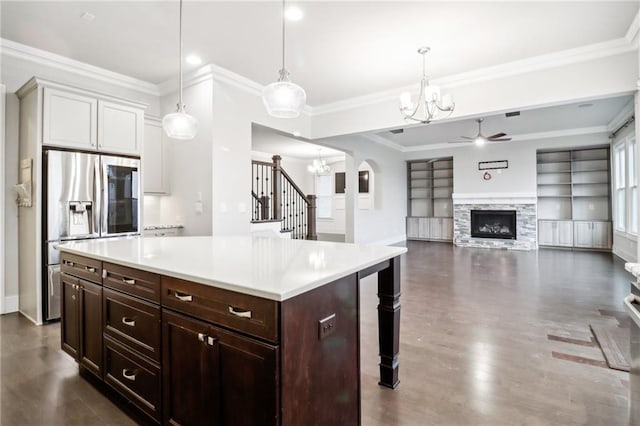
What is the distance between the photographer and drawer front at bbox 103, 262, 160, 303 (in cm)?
165

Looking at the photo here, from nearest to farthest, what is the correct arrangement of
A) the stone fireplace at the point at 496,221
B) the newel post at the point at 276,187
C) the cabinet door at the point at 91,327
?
the cabinet door at the point at 91,327 < the newel post at the point at 276,187 < the stone fireplace at the point at 496,221

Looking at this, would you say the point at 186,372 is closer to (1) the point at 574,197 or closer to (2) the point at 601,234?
(2) the point at 601,234

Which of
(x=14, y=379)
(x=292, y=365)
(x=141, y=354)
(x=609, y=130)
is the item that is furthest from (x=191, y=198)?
(x=609, y=130)

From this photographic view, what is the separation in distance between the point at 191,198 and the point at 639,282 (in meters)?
4.41

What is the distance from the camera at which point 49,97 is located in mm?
3398

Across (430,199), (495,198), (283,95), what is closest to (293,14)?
(283,95)

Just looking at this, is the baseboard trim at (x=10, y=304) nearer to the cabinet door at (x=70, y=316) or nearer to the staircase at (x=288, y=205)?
the cabinet door at (x=70, y=316)

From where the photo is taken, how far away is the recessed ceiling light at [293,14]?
307cm

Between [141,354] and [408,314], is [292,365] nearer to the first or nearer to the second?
[141,354]

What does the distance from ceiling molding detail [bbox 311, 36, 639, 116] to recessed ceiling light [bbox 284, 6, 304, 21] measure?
7.61 feet

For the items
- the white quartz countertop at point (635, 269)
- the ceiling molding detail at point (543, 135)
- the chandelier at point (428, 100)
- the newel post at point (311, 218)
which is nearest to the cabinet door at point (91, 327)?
the white quartz countertop at point (635, 269)

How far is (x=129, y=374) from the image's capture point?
1.84 metres

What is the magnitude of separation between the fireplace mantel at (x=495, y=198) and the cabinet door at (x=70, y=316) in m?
9.25

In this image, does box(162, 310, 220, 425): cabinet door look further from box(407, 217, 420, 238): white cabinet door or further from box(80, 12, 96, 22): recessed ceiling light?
box(407, 217, 420, 238): white cabinet door
